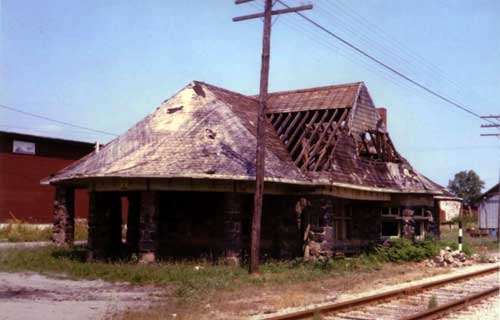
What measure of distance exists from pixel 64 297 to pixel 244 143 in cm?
847

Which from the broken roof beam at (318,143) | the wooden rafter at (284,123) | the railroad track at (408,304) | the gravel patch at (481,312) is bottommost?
the gravel patch at (481,312)

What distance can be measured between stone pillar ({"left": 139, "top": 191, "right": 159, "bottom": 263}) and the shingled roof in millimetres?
1055

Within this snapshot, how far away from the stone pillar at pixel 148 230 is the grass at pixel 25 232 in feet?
47.5

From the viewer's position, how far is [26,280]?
15.1m

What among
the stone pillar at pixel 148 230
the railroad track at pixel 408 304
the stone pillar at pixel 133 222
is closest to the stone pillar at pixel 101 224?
the stone pillar at pixel 133 222

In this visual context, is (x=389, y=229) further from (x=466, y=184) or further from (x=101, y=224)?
(x=466, y=184)

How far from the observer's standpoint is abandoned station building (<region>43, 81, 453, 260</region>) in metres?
17.5

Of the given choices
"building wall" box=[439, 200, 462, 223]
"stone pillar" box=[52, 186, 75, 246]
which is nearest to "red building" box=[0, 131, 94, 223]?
"stone pillar" box=[52, 186, 75, 246]

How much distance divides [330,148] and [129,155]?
7024 millimetres

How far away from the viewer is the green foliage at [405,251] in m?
21.6

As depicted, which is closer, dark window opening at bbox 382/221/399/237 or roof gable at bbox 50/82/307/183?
roof gable at bbox 50/82/307/183

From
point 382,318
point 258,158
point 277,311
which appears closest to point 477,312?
point 382,318

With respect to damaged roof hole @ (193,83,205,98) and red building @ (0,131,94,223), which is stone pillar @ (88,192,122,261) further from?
red building @ (0,131,94,223)

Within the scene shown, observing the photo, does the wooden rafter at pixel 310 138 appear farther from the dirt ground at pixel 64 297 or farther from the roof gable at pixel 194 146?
the dirt ground at pixel 64 297
